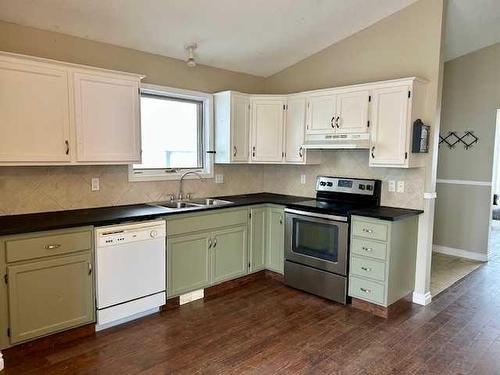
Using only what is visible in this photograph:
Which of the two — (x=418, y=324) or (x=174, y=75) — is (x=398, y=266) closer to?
(x=418, y=324)

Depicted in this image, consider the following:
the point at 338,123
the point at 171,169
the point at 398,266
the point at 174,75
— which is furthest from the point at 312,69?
the point at 398,266

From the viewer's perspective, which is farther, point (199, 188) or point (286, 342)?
point (199, 188)

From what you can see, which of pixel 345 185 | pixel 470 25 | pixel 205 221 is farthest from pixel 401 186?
pixel 470 25

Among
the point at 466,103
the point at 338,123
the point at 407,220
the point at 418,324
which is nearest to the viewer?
the point at 418,324

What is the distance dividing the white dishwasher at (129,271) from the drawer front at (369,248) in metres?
1.74

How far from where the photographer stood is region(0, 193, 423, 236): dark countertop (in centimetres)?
258

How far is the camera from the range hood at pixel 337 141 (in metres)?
3.60

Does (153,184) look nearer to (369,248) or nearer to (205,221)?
(205,221)

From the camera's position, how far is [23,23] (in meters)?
2.93

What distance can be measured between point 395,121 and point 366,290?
158 cm

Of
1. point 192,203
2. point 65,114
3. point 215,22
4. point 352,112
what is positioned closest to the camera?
point 65,114

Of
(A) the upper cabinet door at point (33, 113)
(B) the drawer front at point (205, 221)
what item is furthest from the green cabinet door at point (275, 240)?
(A) the upper cabinet door at point (33, 113)

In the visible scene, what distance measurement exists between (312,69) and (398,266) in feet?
8.09

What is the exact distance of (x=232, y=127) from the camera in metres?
4.20
